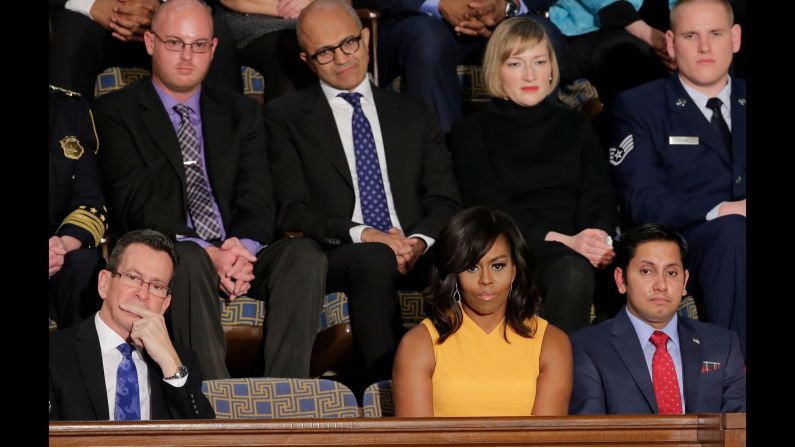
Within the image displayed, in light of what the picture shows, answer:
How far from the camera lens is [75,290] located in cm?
334

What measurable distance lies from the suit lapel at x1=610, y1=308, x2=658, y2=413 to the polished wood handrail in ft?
3.21

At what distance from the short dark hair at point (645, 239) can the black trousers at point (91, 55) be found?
142 cm

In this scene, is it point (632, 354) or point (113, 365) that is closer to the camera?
point (113, 365)

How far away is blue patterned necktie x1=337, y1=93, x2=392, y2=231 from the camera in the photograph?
3.75m

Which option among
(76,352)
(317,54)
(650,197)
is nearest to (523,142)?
(650,197)

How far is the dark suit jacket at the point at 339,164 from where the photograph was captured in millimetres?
3727

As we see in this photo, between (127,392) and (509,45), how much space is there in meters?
1.65

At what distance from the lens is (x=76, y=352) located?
112 inches

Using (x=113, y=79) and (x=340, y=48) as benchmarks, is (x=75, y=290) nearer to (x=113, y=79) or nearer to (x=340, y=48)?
(x=113, y=79)

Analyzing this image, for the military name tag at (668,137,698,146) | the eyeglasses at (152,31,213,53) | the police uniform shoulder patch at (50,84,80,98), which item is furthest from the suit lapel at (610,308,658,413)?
the police uniform shoulder patch at (50,84,80,98)

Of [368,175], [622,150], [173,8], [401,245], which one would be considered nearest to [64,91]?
[173,8]

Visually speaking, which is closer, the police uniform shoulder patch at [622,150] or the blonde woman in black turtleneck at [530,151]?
the blonde woman in black turtleneck at [530,151]

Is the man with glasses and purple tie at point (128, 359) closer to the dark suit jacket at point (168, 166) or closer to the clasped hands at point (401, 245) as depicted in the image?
the dark suit jacket at point (168, 166)

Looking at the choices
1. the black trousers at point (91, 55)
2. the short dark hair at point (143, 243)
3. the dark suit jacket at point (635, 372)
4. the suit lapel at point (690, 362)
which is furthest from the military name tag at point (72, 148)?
the suit lapel at point (690, 362)
